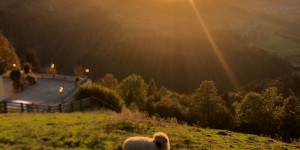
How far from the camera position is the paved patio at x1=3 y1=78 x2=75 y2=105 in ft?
103

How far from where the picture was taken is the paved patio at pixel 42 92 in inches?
1237

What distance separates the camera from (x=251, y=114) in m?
40.7

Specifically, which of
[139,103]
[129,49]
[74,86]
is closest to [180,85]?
[129,49]

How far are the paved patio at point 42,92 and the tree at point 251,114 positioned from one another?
3232 centimetres

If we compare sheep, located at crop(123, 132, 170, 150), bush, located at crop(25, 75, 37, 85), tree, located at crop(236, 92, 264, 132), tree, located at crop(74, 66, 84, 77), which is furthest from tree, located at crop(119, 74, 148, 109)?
sheep, located at crop(123, 132, 170, 150)

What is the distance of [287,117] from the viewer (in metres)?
39.3

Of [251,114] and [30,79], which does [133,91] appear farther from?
[251,114]

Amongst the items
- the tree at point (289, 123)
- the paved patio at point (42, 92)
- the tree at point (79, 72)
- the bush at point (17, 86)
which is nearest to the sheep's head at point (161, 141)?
the paved patio at point (42, 92)

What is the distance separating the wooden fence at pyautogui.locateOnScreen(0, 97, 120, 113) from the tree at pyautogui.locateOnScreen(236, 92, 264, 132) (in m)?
25.9

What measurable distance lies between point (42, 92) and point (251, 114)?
37329 millimetres

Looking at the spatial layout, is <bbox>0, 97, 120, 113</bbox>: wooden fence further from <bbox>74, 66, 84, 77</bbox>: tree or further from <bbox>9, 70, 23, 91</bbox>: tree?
<bbox>74, 66, 84, 77</bbox>: tree

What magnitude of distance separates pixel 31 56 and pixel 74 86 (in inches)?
1995

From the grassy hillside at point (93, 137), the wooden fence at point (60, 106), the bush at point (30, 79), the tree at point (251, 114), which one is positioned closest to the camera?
the grassy hillside at point (93, 137)

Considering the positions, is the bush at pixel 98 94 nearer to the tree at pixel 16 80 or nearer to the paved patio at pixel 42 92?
the paved patio at pixel 42 92
